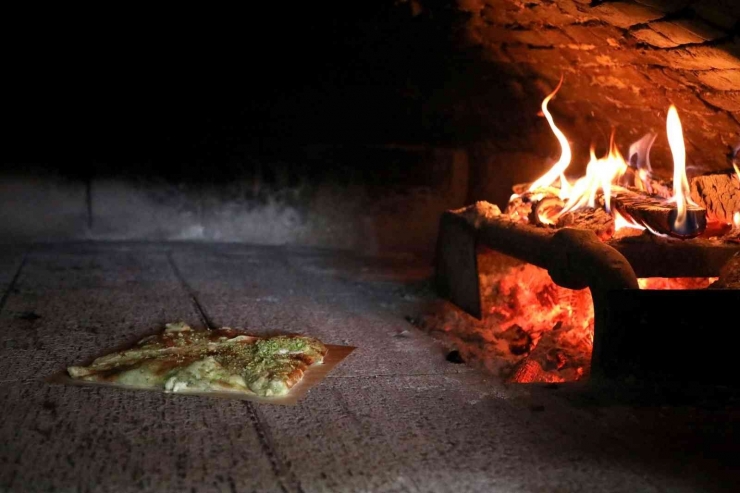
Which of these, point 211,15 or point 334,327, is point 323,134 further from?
point 334,327

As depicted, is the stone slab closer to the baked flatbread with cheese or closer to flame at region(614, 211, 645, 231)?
the baked flatbread with cheese

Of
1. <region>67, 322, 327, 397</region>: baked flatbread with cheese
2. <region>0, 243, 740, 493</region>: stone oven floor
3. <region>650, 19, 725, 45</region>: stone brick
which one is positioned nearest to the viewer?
<region>0, 243, 740, 493</region>: stone oven floor

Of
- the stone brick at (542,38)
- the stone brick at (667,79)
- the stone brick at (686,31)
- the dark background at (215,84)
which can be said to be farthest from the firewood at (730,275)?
the dark background at (215,84)

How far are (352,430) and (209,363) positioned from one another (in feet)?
2.08

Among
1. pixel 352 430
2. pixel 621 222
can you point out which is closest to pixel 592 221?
pixel 621 222

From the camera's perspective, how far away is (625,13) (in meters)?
2.91

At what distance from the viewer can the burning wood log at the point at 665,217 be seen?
304cm

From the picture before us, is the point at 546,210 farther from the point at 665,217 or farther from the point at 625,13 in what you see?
the point at 625,13

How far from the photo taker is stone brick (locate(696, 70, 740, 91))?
304 cm

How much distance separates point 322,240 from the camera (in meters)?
5.79

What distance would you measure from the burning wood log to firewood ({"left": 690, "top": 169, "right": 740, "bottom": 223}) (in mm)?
331

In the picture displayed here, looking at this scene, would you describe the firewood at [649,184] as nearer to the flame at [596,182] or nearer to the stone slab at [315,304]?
the flame at [596,182]

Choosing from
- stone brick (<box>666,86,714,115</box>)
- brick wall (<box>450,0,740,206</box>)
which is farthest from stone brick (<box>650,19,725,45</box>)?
stone brick (<box>666,86,714,115</box>)

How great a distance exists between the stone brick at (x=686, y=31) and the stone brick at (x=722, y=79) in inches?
10.5
